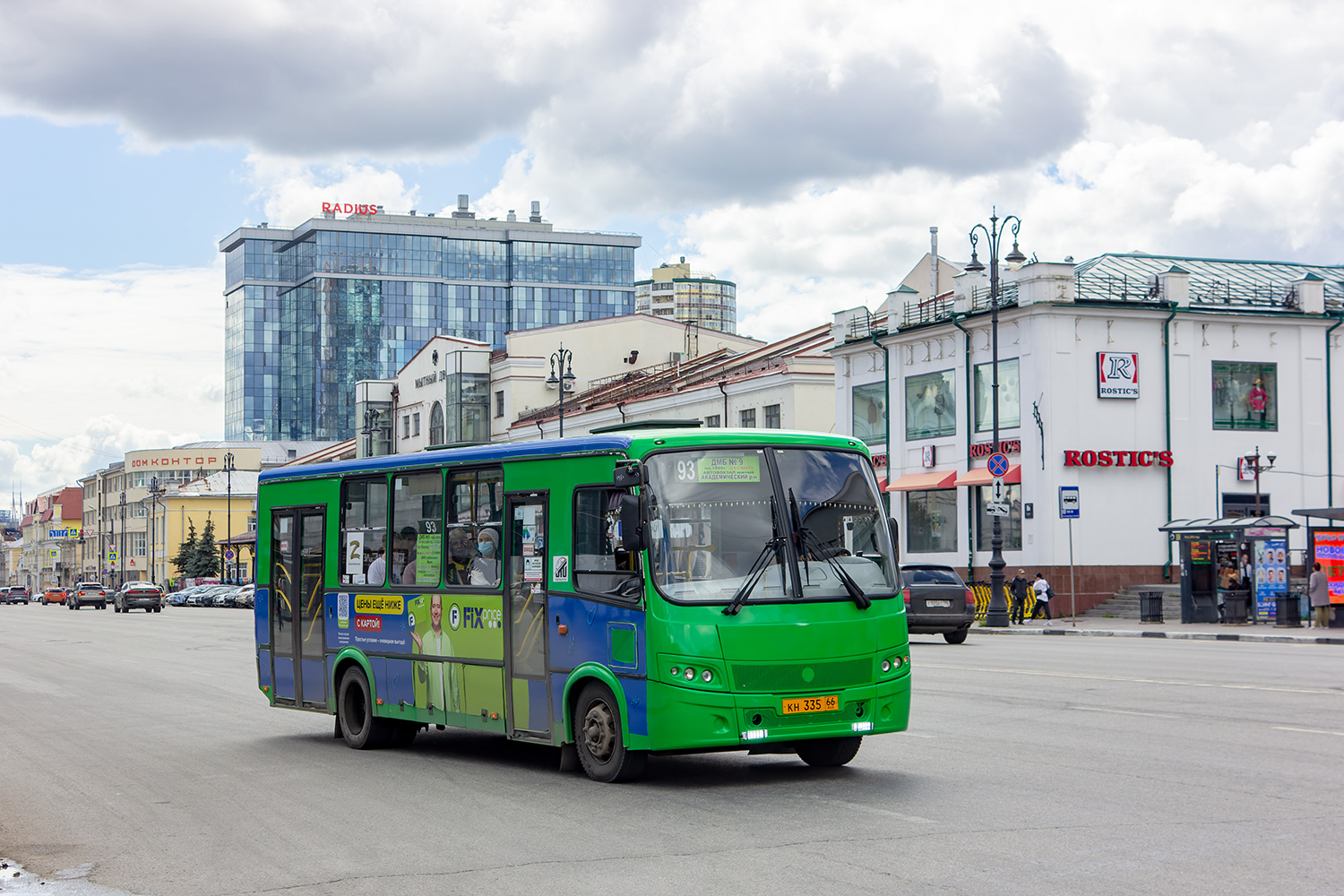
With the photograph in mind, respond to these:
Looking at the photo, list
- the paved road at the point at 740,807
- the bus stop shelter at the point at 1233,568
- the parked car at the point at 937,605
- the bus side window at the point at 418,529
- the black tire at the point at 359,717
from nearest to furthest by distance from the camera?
1. the paved road at the point at 740,807
2. the bus side window at the point at 418,529
3. the black tire at the point at 359,717
4. the parked car at the point at 937,605
5. the bus stop shelter at the point at 1233,568

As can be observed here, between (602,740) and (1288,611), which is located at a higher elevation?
(602,740)

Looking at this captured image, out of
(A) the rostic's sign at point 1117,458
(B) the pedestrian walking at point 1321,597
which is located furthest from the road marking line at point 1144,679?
(A) the rostic's sign at point 1117,458

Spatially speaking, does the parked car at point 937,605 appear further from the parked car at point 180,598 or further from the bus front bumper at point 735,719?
the parked car at point 180,598

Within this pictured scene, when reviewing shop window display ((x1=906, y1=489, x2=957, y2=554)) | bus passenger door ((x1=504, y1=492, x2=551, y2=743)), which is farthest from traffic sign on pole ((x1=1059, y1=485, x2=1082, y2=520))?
bus passenger door ((x1=504, y1=492, x2=551, y2=743))

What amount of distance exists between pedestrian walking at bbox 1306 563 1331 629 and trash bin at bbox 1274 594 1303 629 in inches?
14.5

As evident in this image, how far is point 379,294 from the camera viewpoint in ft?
583

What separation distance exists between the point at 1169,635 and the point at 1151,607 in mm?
5695

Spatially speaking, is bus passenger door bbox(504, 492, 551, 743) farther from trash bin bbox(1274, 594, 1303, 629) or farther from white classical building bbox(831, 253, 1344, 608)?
white classical building bbox(831, 253, 1344, 608)

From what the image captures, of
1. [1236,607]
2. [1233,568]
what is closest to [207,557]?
[1233,568]

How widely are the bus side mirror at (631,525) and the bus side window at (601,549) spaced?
32cm

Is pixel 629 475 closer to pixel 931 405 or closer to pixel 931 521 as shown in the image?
pixel 931 521

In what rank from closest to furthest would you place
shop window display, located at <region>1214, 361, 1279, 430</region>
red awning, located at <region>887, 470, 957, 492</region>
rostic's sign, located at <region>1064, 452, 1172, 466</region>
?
1. rostic's sign, located at <region>1064, 452, 1172, 466</region>
2. shop window display, located at <region>1214, 361, 1279, 430</region>
3. red awning, located at <region>887, 470, 957, 492</region>

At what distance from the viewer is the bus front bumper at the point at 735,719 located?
10.7 meters

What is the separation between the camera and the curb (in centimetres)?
3142
